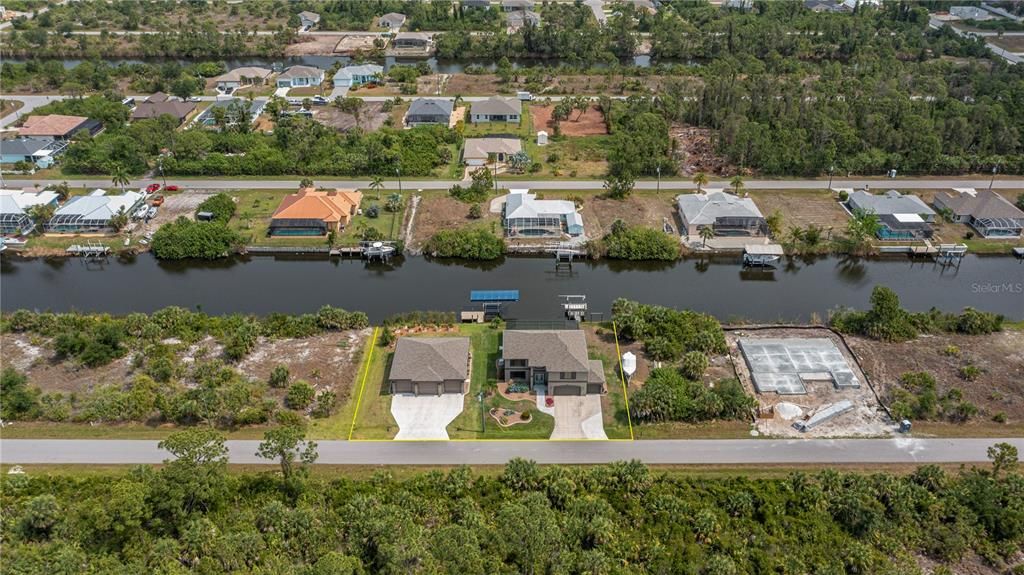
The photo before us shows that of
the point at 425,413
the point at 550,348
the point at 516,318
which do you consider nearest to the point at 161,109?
the point at 516,318

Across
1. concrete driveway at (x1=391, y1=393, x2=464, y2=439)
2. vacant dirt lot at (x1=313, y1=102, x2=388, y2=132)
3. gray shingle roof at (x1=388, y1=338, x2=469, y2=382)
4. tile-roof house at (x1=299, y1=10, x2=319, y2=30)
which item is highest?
tile-roof house at (x1=299, y1=10, x2=319, y2=30)

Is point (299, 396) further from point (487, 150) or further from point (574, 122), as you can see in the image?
point (574, 122)

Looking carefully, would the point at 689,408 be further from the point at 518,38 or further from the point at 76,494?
the point at 518,38

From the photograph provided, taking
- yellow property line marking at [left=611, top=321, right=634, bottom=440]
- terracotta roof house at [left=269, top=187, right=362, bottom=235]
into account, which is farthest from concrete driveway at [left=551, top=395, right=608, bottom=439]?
terracotta roof house at [left=269, top=187, right=362, bottom=235]

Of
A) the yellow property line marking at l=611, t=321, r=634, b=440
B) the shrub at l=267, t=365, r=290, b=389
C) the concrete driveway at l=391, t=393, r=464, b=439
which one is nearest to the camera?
the concrete driveway at l=391, t=393, r=464, b=439

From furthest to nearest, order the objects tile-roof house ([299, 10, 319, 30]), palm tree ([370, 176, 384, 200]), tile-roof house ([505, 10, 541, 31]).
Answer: tile-roof house ([299, 10, 319, 30]) < tile-roof house ([505, 10, 541, 31]) < palm tree ([370, 176, 384, 200])

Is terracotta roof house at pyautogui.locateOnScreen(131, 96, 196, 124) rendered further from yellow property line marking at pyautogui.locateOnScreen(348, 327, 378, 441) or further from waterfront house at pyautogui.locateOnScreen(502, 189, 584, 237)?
yellow property line marking at pyautogui.locateOnScreen(348, 327, 378, 441)

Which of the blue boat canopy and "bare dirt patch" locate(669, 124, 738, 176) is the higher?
"bare dirt patch" locate(669, 124, 738, 176)

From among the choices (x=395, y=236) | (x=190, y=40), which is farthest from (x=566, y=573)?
(x=190, y=40)
